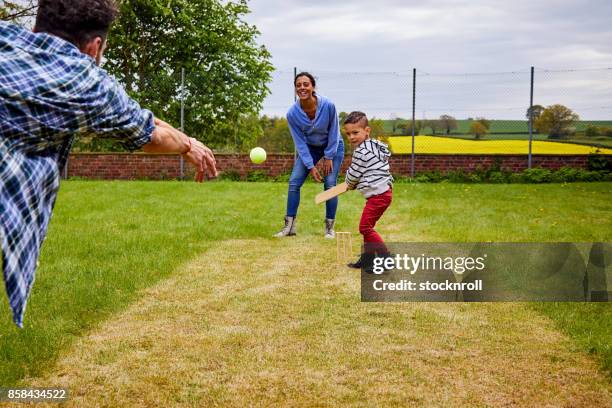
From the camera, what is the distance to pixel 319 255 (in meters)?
6.81

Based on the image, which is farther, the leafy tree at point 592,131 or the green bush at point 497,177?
the leafy tree at point 592,131

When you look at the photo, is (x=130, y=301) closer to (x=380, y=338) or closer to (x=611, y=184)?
(x=380, y=338)

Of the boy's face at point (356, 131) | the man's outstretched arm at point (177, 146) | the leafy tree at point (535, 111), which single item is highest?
the leafy tree at point (535, 111)

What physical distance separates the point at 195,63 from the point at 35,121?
21898 mm

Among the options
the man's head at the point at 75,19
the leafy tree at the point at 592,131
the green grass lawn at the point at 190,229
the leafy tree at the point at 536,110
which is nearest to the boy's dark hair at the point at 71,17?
the man's head at the point at 75,19

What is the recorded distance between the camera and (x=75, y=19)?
2242 millimetres

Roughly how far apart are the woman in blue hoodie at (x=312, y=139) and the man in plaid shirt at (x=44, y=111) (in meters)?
5.15

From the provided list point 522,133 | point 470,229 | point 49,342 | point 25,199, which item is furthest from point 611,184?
point 25,199

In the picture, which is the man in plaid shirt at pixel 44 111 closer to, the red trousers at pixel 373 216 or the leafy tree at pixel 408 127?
the red trousers at pixel 373 216

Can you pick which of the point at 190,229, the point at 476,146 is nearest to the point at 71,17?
the point at 190,229

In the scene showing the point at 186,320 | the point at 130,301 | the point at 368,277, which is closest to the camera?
the point at 186,320

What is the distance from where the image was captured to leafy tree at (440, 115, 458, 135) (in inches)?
683

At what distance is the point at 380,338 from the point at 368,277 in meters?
1.66

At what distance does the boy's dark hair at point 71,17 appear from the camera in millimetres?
2230
